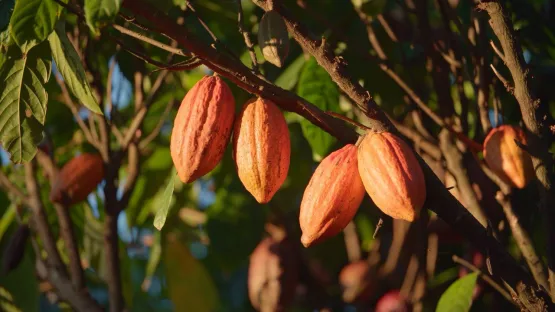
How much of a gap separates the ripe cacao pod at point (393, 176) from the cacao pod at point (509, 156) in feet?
1.06

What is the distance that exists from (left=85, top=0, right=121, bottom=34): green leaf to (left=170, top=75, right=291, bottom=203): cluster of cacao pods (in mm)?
196

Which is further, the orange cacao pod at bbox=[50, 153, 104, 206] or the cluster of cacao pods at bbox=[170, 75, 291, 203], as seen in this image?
the orange cacao pod at bbox=[50, 153, 104, 206]

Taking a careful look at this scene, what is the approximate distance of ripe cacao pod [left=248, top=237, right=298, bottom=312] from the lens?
1.96 meters

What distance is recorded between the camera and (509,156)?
130 centimetres

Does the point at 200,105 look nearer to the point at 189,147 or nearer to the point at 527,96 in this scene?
the point at 189,147

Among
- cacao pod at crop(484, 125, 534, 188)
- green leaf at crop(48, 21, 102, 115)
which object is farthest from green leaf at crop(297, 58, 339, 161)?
green leaf at crop(48, 21, 102, 115)

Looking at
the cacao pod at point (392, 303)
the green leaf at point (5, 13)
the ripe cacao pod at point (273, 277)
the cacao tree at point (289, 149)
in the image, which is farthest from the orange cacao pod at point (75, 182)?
the cacao pod at point (392, 303)

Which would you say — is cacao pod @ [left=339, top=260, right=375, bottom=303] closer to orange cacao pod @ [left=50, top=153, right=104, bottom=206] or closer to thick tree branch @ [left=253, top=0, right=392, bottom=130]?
orange cacao pod @ [left=50, top=153, right=104, bottom=206]

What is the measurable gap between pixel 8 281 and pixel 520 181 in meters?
1.35

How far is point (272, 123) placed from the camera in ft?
3.55

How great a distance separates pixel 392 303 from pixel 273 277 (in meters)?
0.30

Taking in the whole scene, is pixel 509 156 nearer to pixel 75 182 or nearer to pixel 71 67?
pixel 71 67

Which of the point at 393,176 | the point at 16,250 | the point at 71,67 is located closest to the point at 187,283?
the point at 16,250

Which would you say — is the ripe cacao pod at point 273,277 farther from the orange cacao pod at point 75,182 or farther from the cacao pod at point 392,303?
the orange cacao pod at point 75,182
